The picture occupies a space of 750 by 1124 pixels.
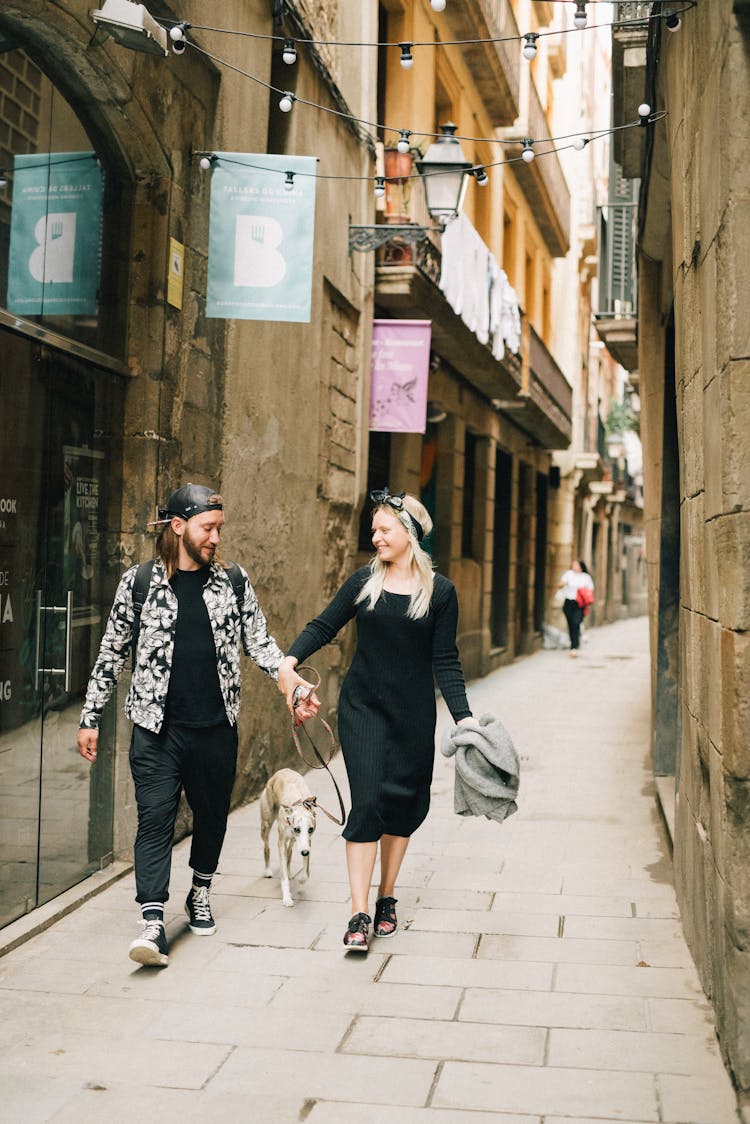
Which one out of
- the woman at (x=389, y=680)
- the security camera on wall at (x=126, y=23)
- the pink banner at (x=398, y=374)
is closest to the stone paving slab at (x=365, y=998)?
the woman at (x=389, y=680)

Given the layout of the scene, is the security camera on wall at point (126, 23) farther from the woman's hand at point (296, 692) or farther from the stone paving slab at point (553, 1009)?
the stone paving slab at point (553, 1009)

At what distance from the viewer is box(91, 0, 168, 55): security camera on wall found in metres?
5.58

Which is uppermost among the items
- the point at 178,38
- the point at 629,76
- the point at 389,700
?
the point at 629,76

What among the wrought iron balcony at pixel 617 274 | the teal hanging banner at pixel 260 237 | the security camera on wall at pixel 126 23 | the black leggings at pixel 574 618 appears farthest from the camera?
the black leggings at pixel 574 618

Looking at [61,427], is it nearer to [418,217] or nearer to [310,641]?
[310,641]

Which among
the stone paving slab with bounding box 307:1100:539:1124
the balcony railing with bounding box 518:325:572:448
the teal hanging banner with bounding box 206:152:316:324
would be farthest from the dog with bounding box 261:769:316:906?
the balcony railing with bounding box 518:325:572:448

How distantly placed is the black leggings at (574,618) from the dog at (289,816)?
656 inches

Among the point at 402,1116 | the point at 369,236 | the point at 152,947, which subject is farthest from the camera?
the point at 369,236

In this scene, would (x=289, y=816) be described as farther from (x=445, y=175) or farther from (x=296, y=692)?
(x=445, y=175)

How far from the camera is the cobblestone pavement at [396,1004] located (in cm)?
382

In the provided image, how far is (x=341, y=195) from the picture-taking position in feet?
34.8

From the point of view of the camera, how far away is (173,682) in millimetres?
5227

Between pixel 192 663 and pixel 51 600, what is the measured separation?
113 centimetres

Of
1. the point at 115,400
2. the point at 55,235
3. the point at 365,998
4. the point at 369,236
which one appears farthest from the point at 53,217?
the point at 369,236
